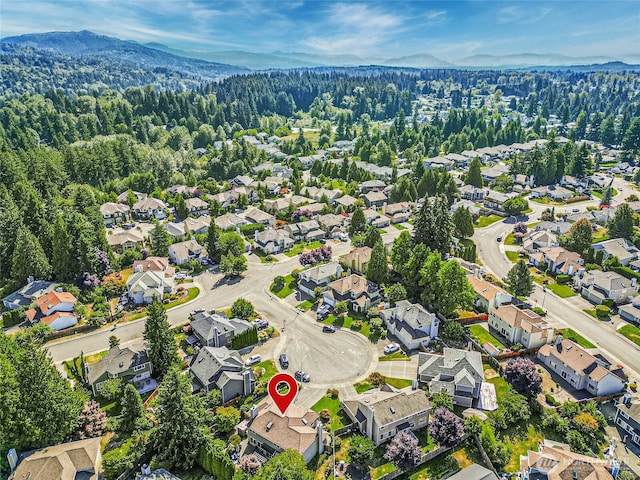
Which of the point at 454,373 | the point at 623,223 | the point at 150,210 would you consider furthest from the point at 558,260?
the point at 150,210

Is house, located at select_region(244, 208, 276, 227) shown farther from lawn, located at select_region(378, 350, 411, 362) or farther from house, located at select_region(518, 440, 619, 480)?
house, located at select_region(518, 440, 619, 480)

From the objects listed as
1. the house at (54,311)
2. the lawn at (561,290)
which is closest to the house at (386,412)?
the lawn at (561,290)

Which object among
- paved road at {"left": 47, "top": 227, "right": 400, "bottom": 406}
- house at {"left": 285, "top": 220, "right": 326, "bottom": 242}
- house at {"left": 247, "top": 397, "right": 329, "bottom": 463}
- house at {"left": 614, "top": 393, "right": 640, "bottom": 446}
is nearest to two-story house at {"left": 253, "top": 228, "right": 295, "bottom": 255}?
house at {"left": 285, "top": 220, "right": 326, "bottom": 242}

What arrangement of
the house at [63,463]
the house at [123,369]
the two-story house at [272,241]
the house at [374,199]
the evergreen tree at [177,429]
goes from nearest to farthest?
1. the house at [63,463]
2. the evergreen tree at [177,429]
3. the house at [123,369]
4. the two-story house at [272,241]
5. the house at [374,199]

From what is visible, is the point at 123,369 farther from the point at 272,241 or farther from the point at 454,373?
the point at 272,241

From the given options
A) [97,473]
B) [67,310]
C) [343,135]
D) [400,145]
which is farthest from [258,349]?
[343,135]

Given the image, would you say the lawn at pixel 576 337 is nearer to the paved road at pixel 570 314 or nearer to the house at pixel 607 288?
the paved road at pixel 570 314
